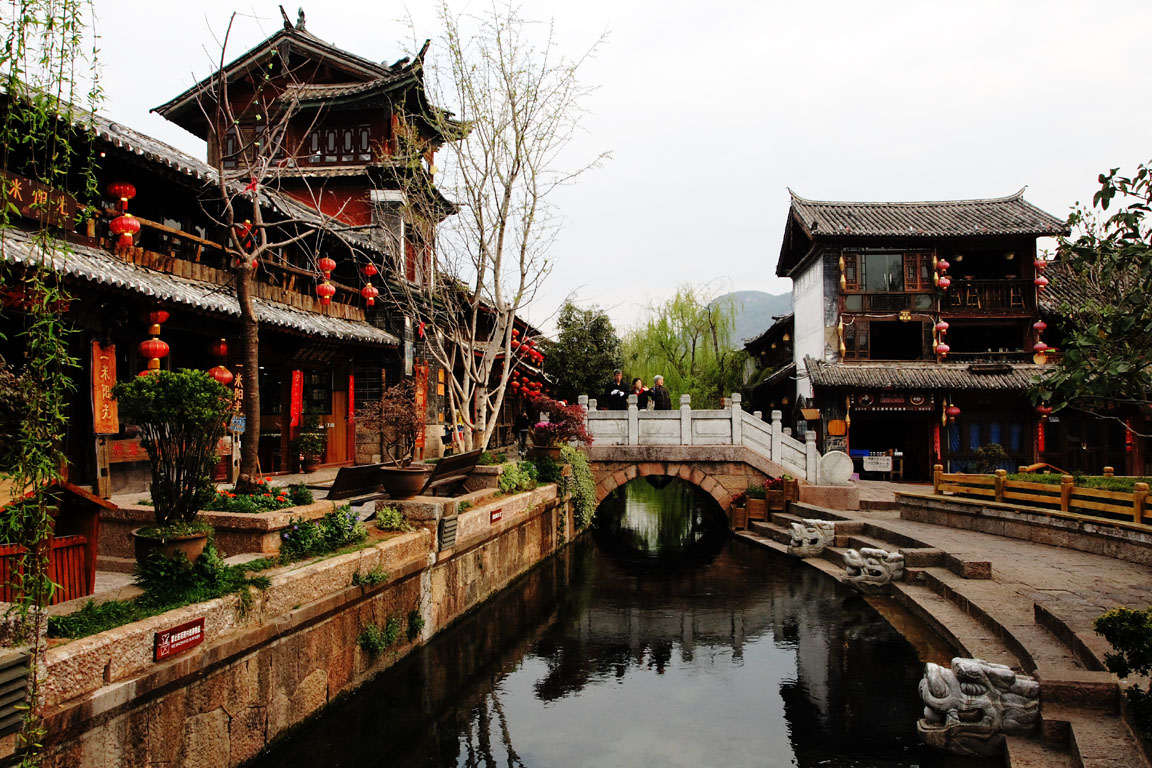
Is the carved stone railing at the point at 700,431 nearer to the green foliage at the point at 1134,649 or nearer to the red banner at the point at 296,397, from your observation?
the red banner at the point at 296,397

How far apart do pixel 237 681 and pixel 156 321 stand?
6.13 metres

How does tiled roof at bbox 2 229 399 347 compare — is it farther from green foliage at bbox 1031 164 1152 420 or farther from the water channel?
green foliage at bbox 1031 164 1152 420

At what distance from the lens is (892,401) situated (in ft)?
66.9

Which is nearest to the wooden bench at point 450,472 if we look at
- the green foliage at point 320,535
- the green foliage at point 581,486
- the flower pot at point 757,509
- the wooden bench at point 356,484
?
the wooden bench at point 356,484

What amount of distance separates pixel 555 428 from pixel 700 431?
4.07 metres

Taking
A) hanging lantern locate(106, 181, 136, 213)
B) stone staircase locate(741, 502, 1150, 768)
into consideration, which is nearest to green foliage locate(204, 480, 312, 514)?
hanging lantern locate(106, 181, 136, 213)

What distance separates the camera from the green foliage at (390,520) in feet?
26.6

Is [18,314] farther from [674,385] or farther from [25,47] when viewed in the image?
[674,385]

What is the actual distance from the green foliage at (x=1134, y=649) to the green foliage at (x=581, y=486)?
1072 cm

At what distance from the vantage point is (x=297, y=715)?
5.92 metres

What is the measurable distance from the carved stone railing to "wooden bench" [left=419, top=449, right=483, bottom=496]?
637 cm

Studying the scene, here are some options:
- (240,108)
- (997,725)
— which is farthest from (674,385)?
(997,725)

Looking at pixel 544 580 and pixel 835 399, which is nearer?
pixel 544 580

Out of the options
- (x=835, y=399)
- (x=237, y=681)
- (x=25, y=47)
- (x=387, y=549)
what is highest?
(x=25, y=47)
